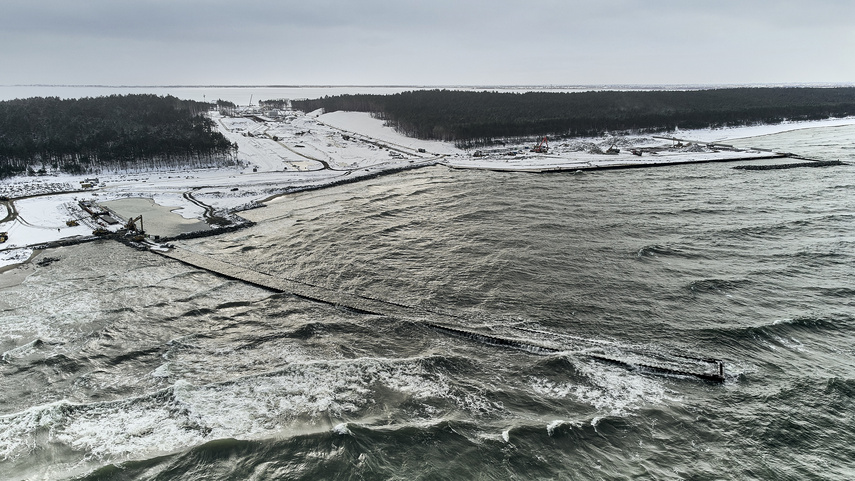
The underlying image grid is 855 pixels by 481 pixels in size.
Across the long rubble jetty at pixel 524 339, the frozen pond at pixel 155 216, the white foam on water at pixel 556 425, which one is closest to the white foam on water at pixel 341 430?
the white foam on water at pixel 556 425

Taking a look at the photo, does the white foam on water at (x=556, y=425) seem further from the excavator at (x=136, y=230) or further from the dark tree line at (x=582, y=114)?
the dark tree line at (x=582, y=114)

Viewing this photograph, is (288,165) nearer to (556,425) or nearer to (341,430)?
(341,430)

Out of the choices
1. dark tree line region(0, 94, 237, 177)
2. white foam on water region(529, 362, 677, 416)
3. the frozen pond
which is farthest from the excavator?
→ dark tree line region(0, 94, 237, 177)

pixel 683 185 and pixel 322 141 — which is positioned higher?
pixel 322 141

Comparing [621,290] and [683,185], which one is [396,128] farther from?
[621,290]

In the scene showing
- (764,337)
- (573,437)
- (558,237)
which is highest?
(558,237)

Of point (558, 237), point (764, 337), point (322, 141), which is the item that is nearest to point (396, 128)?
point (322, 141)

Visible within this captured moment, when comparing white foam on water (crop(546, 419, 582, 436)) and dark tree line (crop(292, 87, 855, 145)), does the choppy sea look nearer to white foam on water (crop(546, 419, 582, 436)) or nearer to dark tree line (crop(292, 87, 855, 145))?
white foam on water (crop(546, 419, 582, 436))
